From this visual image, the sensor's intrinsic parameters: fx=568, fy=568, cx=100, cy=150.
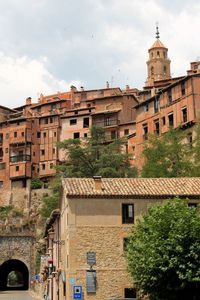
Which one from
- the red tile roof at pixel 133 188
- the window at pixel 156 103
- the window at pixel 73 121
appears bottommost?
the red tile roof at pixel 133 188

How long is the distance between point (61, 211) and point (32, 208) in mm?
61219

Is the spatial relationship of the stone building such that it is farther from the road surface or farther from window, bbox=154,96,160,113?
window, bbox=154,96,160,113

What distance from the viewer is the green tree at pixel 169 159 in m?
52.3

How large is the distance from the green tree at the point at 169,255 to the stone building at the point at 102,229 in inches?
128

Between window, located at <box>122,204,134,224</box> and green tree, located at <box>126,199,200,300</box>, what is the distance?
13.5 feet

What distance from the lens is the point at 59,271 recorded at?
40.8m

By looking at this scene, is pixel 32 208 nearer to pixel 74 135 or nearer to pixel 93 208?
pixel 74 135

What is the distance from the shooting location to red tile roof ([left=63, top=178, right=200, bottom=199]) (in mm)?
36594

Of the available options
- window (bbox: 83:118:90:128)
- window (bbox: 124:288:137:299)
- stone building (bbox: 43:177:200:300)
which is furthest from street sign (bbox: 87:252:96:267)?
window (bbox: 83:118:90:128)

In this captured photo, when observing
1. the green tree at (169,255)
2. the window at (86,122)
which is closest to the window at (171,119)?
the window at (86,122)

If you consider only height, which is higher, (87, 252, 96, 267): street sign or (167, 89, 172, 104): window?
(167, 89, 172, 104): window

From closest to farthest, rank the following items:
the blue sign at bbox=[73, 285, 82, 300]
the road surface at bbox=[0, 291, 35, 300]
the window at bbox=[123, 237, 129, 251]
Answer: the blue sign at bbox=[73, 285, 82, 300], the window at bbox=[123, 237, 129, 251], the road surface at bbox=[0, 291, 35, 300]

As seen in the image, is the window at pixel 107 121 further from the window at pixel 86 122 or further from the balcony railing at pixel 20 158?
the balcony railing at pixel 20 158

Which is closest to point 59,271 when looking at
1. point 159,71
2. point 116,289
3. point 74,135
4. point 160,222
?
point 116,289
